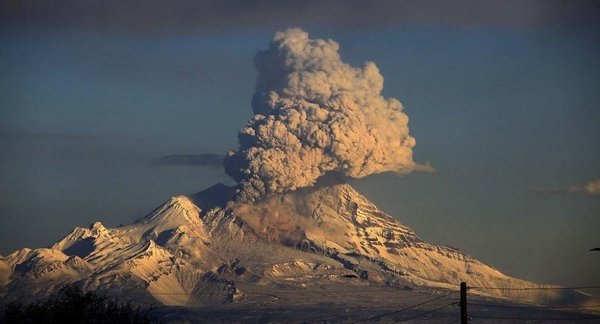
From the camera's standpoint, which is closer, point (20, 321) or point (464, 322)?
point (464, 322)

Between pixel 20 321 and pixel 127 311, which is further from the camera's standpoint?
pixel 127 311

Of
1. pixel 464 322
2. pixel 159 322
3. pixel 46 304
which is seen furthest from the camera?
pixel 159 322

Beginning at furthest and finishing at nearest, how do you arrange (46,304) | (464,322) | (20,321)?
(46,304) → (20,321) → (464,322)

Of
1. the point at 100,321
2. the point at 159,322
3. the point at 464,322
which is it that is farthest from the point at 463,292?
the point at 159,322

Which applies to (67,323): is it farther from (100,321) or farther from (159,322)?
(159,322)

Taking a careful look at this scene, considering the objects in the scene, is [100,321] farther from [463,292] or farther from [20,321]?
[463,292]

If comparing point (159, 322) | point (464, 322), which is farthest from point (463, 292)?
point (159, 322)
